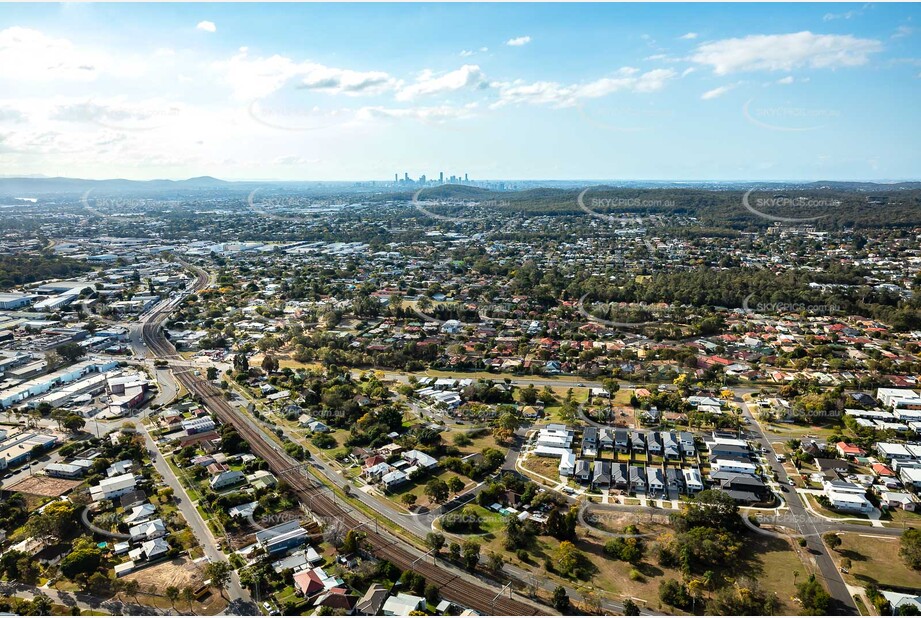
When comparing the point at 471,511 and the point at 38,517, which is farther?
the point at 471,511

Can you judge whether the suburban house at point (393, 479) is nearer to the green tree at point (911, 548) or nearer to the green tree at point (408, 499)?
the green tree at point (408, 499)

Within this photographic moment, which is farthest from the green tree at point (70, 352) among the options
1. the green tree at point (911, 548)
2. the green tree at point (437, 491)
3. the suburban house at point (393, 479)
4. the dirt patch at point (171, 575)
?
the green tree at point (911, 548)

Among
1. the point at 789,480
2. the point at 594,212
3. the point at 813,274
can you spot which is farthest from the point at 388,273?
the point at 594,212

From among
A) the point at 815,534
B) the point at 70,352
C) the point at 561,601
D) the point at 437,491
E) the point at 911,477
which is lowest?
the point at 815,534

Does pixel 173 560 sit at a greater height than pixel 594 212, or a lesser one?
lesser

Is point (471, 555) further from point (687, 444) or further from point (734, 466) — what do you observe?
point (687, 444)

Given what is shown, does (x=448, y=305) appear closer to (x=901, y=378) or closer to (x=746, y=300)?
(x=746, y=300)

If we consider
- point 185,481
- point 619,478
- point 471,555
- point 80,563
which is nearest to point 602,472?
point 619,478
